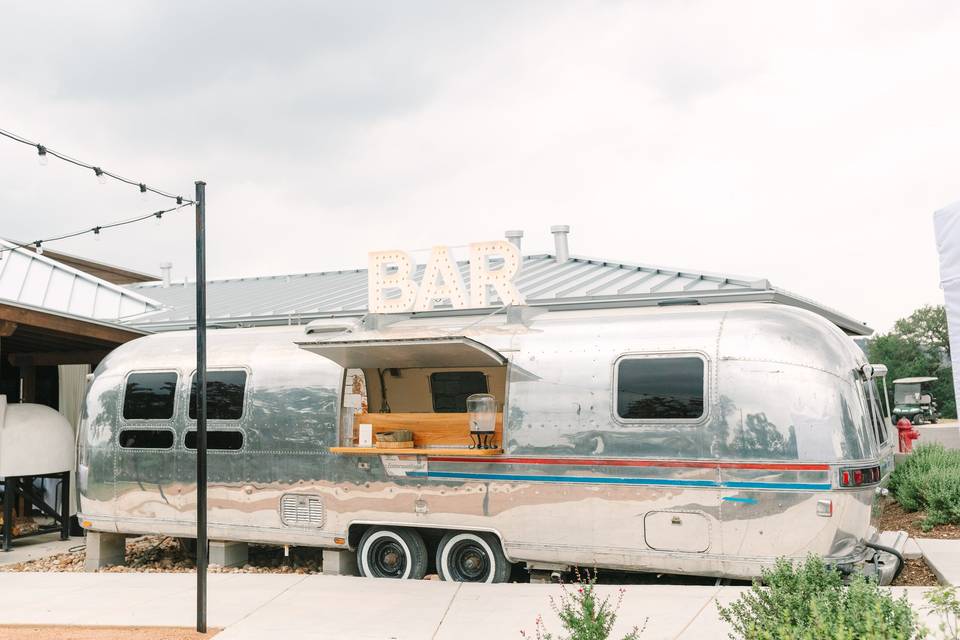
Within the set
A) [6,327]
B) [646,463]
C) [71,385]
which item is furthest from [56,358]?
[646,463]

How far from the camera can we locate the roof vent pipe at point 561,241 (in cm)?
1506

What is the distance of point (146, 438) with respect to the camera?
1016cm

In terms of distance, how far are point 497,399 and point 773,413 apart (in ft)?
10.3

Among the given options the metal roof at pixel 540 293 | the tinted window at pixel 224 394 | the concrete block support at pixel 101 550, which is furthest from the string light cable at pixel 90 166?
the concrete block support at pixel 101 550

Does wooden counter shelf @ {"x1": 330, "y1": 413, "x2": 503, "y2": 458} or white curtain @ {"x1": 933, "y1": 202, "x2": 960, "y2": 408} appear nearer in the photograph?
white curtain @ {"x1": 933, "y1": 202, "x2": 960, "y2": 408}

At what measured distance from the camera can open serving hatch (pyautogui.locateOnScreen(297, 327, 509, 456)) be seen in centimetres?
849

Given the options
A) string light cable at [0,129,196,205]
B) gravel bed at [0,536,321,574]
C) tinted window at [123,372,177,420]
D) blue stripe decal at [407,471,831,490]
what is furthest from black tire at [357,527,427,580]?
string light cable at [0,129,196,205]

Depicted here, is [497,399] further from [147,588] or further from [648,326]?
[147,588]

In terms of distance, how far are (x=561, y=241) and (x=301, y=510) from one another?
757 centimetres

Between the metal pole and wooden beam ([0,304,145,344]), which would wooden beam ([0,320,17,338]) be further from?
the metal pole

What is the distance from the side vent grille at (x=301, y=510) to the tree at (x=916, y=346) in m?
62.5

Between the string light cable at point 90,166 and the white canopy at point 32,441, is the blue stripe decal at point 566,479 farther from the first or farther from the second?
the white canopy at point 32,441

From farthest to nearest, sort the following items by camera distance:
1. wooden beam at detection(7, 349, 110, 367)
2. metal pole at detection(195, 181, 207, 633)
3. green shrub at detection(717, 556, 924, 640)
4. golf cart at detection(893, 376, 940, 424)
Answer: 1. golf cart at detection(893, 376, 940, 424)
2. wooden beam at detection(7, 349, 110, 367)
3. metal pole at detection(195, 181, 207, 633)
4. green shrub at detection(717, 556, 924, 640)

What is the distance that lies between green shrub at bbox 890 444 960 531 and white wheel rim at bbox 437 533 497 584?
5.46m
